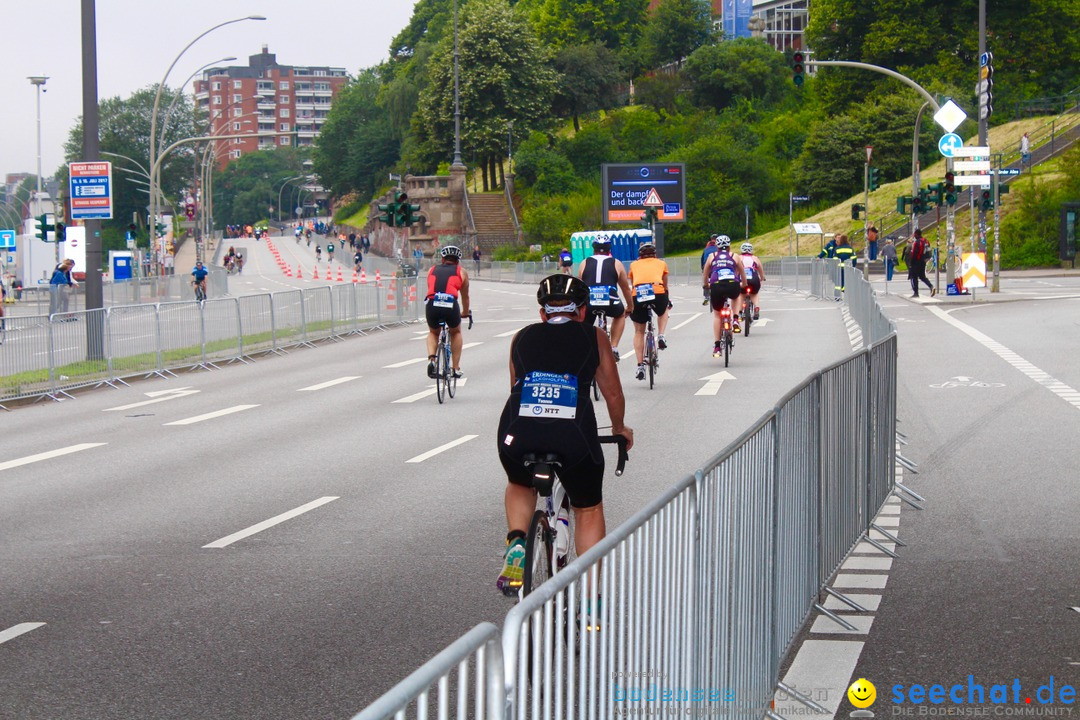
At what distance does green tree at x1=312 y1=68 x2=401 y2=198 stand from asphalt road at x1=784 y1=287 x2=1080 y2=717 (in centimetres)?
13801

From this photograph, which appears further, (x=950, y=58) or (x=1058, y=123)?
(x=950, y=58)

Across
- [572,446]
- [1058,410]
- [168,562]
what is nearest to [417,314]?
[1058,410]

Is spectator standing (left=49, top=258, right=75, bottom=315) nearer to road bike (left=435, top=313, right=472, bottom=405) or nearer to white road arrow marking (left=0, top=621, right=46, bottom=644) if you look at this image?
road bike (left=435, top=313, right=472, bottom=405)

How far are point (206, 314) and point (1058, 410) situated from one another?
14.6m

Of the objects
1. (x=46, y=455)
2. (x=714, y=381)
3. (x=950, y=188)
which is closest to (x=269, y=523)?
(x=46, y=455)

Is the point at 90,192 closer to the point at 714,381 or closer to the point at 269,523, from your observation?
the point at 714,381

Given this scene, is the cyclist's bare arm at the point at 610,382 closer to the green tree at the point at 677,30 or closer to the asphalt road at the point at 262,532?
the asphalt road at the point at 262,532

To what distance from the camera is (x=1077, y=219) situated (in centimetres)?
5866

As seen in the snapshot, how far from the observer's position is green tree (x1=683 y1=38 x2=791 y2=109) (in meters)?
116

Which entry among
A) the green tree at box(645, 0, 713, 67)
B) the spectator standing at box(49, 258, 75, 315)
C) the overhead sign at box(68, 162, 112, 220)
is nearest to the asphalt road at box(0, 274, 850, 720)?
the overhead sign at box(68, 162, 112, 220)

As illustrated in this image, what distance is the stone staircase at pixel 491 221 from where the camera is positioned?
102 m

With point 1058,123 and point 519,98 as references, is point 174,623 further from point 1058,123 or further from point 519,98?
point 519,98

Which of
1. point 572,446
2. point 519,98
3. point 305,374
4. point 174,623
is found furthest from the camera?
point 519,98

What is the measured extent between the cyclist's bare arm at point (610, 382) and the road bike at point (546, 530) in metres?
0.19
